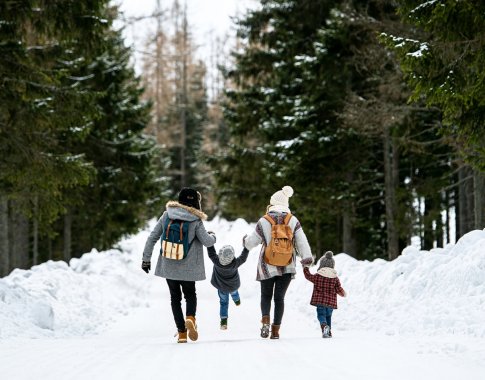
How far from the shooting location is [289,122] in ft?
60.1

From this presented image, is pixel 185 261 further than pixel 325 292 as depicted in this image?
No

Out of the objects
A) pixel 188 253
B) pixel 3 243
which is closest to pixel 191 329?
pixel 188 253

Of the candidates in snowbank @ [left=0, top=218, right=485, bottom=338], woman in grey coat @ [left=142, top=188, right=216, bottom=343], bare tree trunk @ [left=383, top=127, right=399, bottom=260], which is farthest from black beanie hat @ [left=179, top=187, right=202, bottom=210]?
bare tree trunk @ [left=383, top=127, right=399, bottom=260]

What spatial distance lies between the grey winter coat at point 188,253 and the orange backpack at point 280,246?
80 cm

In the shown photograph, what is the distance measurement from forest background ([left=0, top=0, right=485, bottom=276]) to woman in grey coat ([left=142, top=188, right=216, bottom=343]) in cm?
382

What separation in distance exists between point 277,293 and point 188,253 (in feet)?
4.45

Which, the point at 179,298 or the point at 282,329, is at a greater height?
the point at 179,298

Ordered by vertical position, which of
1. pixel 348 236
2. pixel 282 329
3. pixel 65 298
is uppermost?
pixel 348 236

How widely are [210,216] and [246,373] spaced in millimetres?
47275

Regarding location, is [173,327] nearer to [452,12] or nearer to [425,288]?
[425,288]

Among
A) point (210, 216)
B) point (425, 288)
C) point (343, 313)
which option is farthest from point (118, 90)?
point (210, 216)

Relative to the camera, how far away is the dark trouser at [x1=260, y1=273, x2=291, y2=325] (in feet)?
25.3

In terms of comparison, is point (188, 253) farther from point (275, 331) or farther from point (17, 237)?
point (17, 237)

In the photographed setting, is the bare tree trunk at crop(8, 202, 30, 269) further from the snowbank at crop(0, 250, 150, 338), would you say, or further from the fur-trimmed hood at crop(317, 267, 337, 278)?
the fur-trimmed hood at crop(317, 267, 337, 278)
